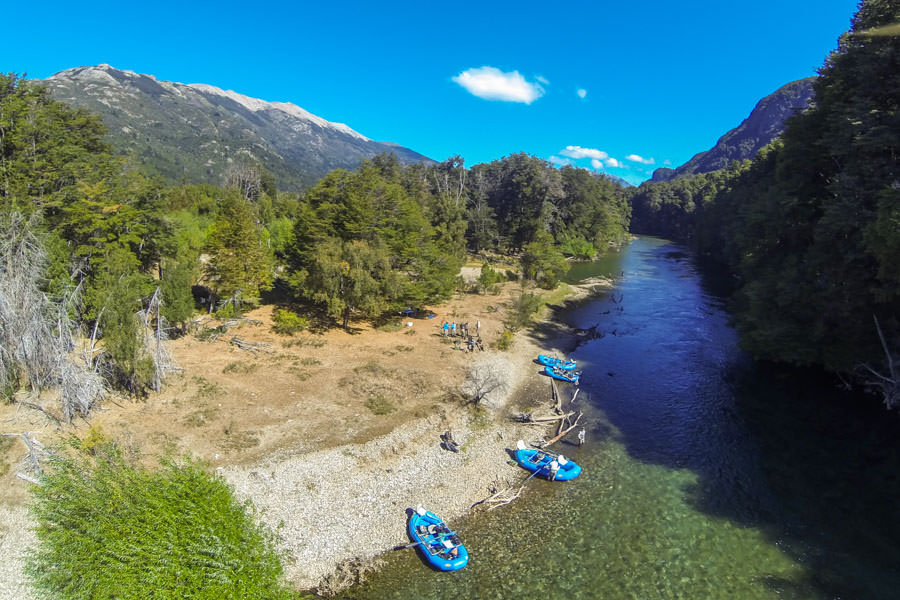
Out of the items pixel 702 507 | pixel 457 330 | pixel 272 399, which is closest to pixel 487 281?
pixel 457 330

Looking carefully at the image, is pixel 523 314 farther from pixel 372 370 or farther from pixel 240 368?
pixel 240 368

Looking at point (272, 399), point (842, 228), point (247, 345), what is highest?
point (842, 228)

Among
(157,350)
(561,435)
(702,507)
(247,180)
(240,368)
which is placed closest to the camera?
(702,507)

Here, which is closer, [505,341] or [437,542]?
[437,542]

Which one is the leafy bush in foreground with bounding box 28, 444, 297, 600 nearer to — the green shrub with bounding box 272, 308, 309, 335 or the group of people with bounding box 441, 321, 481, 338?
the green shrub with bounding box 272, 308, 309, 335

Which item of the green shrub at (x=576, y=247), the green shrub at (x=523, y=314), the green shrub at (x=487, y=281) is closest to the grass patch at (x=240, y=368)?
the green shrub at (x=523, y=314)

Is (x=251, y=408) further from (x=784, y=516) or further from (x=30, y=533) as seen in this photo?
(x=784, y=516)
